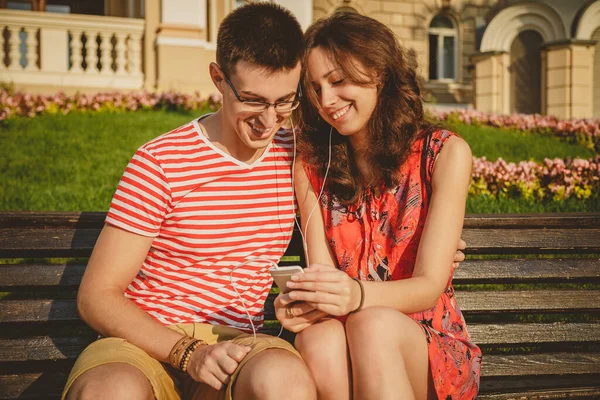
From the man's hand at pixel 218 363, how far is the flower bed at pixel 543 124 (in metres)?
7.82

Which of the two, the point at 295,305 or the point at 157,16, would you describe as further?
the point at 157,16

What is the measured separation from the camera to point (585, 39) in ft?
56.1

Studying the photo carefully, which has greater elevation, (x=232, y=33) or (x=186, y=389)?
(x=232, y=33)

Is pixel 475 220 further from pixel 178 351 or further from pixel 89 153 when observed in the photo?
pixel 89 153

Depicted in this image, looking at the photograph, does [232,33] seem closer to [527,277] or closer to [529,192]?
[527,277]

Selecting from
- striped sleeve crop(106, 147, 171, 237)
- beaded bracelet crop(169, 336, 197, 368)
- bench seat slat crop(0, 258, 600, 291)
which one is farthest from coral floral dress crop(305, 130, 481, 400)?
beaded bracelet crop(169, 336, 197, 368)

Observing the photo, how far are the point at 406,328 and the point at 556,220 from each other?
139 cm

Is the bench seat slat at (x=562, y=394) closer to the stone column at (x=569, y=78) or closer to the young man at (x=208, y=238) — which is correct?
the young man at (x=208, y=238)

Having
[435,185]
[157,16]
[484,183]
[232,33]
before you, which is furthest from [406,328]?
[157,16]

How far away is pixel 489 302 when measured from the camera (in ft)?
10.0

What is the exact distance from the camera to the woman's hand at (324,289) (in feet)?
7.52

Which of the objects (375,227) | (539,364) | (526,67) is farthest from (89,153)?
(526,67)

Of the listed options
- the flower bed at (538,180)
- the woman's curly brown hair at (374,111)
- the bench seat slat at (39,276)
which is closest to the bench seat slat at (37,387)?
the bench seat slat at (39,276)

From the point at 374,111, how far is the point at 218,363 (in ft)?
4.61
